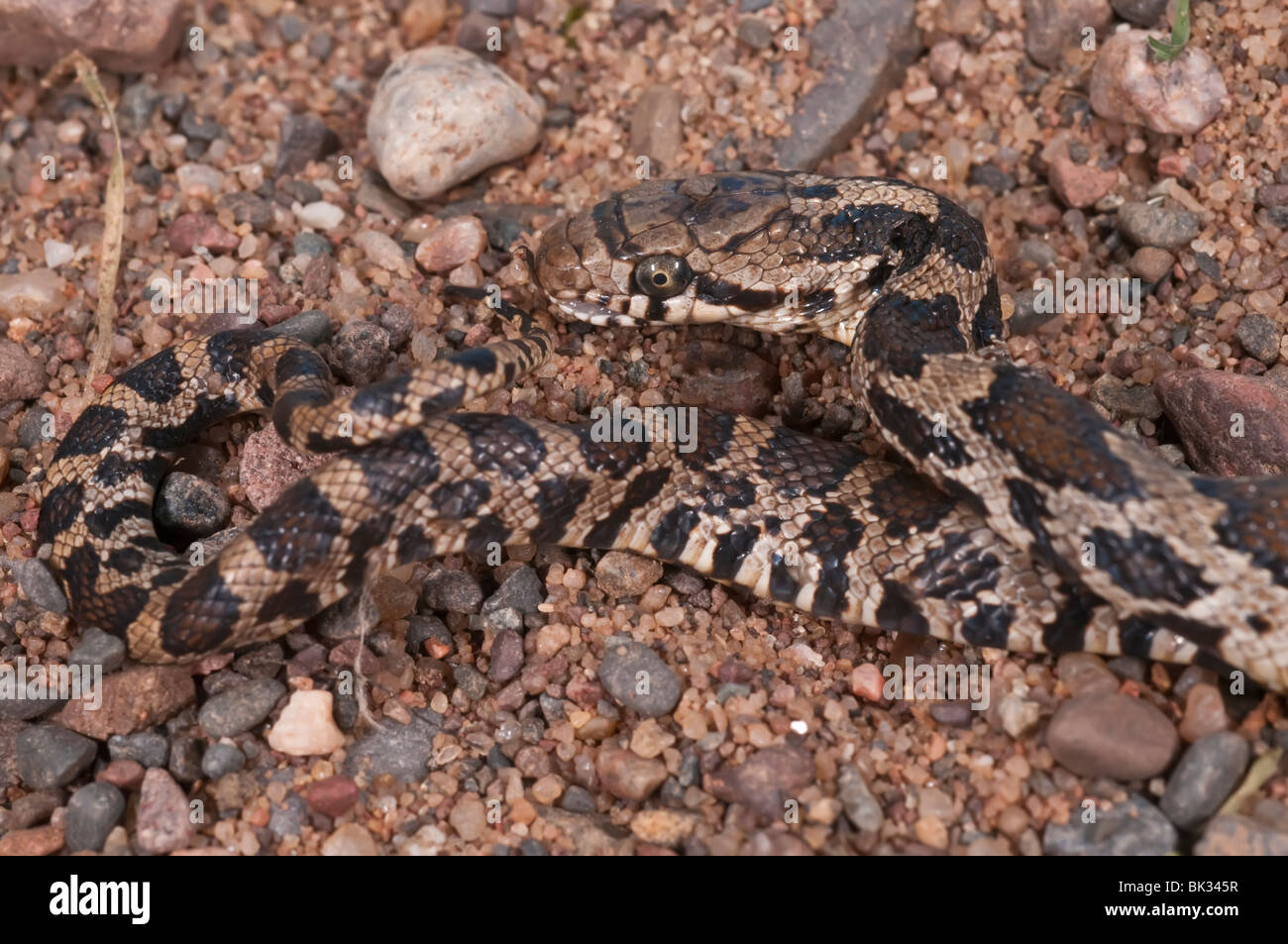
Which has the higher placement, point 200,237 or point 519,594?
point 200,237

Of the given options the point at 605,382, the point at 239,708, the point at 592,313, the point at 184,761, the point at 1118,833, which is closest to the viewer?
the point at 1118,833

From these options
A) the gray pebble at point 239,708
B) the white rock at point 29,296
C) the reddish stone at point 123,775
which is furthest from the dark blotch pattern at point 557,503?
the white rock at point 29,296

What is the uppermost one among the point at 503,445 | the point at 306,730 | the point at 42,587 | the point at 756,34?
the point at 756,34

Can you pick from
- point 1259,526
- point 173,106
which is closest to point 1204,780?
point 1259,526

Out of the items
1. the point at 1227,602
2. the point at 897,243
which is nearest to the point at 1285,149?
the point at 897,243

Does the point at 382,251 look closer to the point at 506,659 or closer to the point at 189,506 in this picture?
the point at 189,506

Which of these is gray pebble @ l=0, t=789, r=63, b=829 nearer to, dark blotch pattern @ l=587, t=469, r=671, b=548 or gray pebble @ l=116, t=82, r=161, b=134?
dark blotch pattern @ l=587, t=469, r=671, b=548

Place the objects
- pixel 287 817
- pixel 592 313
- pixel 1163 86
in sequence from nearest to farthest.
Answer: pixel 287 817, pixel 592 313, pixel 1163 86

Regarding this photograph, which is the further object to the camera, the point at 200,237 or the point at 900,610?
the point at 200,237
